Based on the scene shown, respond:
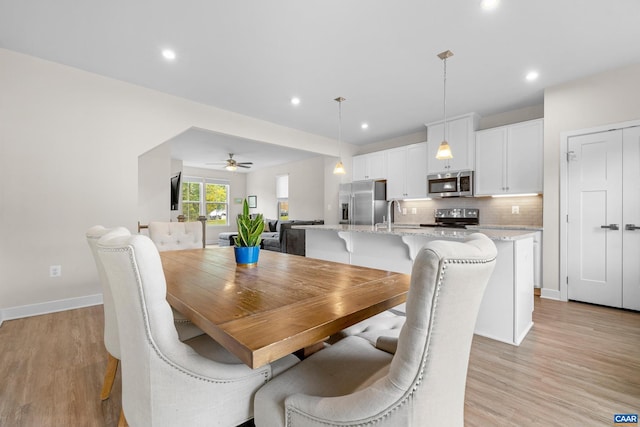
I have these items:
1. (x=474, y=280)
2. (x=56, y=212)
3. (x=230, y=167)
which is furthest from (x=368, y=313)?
(x=230, y=167)

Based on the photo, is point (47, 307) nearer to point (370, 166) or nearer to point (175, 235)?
point (175, 235)

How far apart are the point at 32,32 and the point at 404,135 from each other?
5.30 metres

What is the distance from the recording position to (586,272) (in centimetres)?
326

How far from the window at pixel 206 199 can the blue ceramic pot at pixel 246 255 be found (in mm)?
7566

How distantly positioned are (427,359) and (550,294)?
12.9ft

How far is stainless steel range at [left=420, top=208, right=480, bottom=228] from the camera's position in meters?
4.67

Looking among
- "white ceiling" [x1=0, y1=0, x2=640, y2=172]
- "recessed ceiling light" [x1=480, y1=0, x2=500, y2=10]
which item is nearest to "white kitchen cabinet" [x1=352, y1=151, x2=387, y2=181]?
"white ceiling" [x1=0, y1=0, x2=640, y2=172]

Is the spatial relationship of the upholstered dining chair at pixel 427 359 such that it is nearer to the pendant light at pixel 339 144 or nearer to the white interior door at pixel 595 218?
the pendant light at pixel 339 144

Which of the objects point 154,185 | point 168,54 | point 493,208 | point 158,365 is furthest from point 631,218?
point 154,185

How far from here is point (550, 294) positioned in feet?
11.5

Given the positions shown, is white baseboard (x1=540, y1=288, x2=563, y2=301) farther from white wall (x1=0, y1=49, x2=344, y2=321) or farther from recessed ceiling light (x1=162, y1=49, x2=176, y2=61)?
white wall (x1=0, y1=49, x2=344, y2=321)

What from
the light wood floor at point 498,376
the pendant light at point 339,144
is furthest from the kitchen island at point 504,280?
the pendant light at point 339,144

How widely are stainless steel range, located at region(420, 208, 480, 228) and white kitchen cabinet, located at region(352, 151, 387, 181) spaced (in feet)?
4.38

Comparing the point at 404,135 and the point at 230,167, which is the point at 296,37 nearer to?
the point at 404,135
